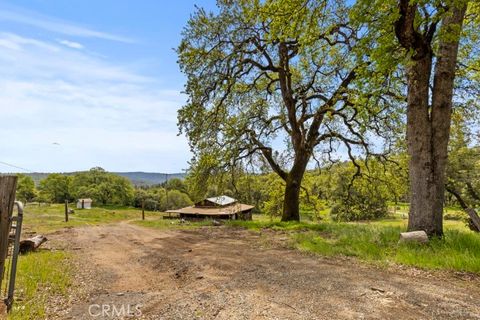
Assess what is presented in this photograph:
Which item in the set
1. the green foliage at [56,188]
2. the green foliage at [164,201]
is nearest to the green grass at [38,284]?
the green foliage at [164,201]

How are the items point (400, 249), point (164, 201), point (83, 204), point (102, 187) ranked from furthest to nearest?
point (164, 201)
point (102, 187)
point (83, 204)
point (400, 249)

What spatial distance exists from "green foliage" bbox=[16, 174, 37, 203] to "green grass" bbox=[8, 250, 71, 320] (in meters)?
83.3

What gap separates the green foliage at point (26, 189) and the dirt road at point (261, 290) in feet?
277

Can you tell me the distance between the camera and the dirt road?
4027mm

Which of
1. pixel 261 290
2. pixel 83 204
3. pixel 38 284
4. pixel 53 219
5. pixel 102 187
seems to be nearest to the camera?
pixel 261 290

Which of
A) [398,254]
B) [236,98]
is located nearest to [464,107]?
[398,254]

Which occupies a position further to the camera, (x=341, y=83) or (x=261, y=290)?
(x=341, y=83)

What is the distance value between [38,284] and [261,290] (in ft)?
13.1

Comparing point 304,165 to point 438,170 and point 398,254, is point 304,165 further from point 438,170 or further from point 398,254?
point 398,254

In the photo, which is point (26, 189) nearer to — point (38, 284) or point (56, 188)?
point (56, 188)

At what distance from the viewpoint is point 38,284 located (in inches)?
225

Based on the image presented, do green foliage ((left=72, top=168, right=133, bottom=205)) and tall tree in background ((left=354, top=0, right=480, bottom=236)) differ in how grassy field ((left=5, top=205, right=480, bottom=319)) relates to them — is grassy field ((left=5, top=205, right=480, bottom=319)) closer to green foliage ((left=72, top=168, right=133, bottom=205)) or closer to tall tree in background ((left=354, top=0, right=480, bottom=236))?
tall tree in background ((left=354, top=0, right=480, bottom=236))

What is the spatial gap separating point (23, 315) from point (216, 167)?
36.6 ft

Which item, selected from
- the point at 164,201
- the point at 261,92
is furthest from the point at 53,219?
the point at 164,201
